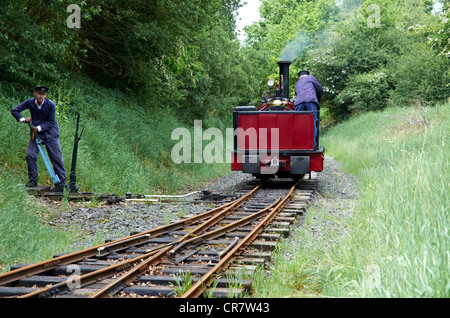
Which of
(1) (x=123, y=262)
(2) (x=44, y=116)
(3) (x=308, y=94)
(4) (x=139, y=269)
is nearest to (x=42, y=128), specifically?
(2) (x=44, y=116)

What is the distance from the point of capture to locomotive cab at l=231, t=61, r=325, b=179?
10.4 meters

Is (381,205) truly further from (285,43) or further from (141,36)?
(285,43)

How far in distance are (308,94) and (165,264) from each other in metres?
6.92

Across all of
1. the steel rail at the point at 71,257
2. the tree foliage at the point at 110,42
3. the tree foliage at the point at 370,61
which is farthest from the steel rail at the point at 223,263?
the tree foliage at the point at 370,61

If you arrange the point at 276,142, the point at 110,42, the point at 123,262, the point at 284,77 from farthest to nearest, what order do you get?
the point at 110,42 → the point at 284,77 → the point at 276,142 → the point at 123,262

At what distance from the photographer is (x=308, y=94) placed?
10.7 meters

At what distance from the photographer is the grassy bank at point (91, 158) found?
5.98 metres

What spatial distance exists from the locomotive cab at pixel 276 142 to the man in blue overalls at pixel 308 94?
0.48 m

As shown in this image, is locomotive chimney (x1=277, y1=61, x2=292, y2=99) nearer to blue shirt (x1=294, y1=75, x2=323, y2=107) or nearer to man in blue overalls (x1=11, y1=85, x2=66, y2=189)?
blue shirt (x1=294, y1=75, x2=323, y2=107)

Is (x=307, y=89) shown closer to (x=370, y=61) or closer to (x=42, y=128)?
(x=42, y=128)

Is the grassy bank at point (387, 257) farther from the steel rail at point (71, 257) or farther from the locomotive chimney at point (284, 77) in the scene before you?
the locomotive chimney at point (284, 77)

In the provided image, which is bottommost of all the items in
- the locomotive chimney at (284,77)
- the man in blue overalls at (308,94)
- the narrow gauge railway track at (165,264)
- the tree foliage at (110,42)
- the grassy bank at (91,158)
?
the narrow gauge railway track at (165,264)
